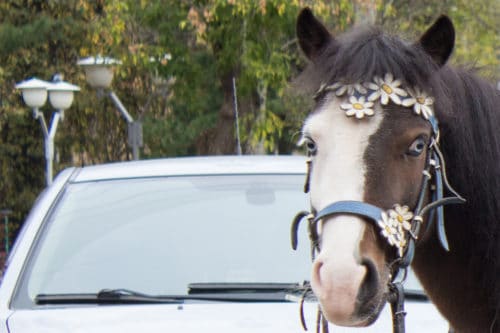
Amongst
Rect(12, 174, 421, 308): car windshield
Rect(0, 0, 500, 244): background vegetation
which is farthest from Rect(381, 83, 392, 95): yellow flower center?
Rect(0, 0, 500, 244): background vegetation

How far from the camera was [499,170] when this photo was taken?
3.75 m

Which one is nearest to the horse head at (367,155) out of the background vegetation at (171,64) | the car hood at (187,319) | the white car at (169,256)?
the car hood at (187,319)

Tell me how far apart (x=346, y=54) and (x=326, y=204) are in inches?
18.0

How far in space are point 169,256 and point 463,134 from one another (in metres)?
1.77

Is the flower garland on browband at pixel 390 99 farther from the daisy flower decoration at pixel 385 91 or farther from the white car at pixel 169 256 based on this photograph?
the white car at pixel 169 256

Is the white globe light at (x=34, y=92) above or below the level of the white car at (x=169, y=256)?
below

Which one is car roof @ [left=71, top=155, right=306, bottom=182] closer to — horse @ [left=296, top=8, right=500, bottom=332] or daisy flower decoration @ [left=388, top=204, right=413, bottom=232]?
horse @ [left=296, top=8, right=500, bottom=332]

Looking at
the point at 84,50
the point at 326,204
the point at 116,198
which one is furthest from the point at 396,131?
the point at 84,50

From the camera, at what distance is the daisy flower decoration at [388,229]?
11.1ft

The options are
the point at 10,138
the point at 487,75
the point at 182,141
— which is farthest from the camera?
the point at 10,138

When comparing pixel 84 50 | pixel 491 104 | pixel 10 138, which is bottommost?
pixel 10 138

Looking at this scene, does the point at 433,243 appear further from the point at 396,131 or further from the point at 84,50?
the point at 84,50

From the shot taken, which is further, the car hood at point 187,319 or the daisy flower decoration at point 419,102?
the car hood at point 187,319

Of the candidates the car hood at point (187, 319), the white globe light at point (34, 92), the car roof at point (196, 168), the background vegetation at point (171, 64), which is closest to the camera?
the car hood at point (187, 319)
